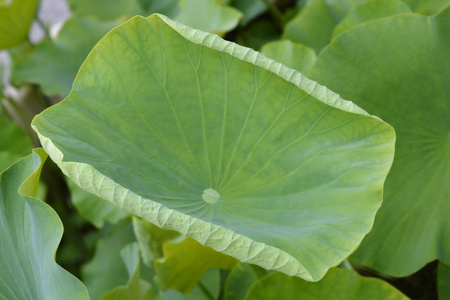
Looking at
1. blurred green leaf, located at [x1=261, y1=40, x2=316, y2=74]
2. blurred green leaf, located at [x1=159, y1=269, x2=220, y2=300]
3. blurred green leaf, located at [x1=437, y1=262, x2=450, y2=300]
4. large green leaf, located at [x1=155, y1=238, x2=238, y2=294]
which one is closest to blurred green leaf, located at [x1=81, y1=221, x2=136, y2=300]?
blurred green leaf, located at [x1=159, y1=269, x2=220, y2=300]

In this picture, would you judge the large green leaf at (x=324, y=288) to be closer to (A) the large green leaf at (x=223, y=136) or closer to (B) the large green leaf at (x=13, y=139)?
(A) the large green leaf at (x=223, y=136)

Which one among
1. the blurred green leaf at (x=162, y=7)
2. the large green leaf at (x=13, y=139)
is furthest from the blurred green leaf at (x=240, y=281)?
the blurred green leaf at (x=162, y=7)

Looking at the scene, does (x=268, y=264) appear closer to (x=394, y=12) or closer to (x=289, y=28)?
(x=394, y=12)

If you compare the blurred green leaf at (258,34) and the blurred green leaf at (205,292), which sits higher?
the blurred green leaf at (258,34)

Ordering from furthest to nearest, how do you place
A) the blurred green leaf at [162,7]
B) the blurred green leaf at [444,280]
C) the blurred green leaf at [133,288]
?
the blurred green leaf at [162,7], the blurred green leaf at [444,280], the blurred green leaf at [133,288]

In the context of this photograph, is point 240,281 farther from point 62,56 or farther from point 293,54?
point 62,56

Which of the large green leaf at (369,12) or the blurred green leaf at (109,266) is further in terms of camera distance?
the blurred green leaf at (109,266)

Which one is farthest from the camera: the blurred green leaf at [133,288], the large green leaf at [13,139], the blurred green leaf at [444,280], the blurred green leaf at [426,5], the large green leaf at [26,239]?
the large green leaf at [13,139]
